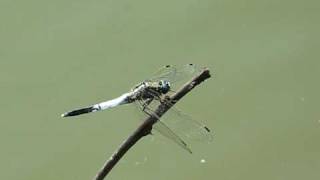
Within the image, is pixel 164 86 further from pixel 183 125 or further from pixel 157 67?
pixel 157 67

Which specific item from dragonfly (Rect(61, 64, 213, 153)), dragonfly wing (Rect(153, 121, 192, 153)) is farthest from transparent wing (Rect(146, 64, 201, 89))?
dragonfly wing (Rect(153, 121, 192, 153))

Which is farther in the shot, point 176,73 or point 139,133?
point 176,73

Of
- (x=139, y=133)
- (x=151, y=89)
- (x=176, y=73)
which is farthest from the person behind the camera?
(x=176, y=73)

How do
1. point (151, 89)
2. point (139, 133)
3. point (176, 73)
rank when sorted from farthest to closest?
point (176, 73)
point (151, 89)
point (139, 133)

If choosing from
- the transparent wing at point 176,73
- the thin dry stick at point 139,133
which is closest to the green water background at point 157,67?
the transparent wing at point 176,73

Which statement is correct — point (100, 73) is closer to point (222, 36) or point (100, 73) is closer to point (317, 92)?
point (222, 36)

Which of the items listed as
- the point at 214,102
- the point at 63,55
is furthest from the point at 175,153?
the point at 63,55

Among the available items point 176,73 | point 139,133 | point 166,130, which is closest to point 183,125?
point 166,130

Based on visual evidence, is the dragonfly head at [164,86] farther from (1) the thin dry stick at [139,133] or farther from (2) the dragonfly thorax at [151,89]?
(1) the thin dry stick at [139,133]
